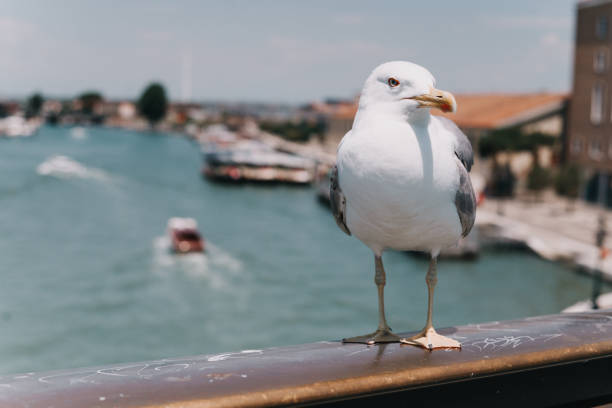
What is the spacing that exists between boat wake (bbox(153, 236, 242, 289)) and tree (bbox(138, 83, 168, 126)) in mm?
88670

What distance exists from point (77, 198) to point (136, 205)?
12.6 feet

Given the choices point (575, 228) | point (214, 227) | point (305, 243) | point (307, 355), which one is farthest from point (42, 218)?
point (307, 355)

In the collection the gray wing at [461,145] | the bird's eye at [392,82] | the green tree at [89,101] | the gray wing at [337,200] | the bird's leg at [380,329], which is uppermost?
the bird's eye at [392,82]

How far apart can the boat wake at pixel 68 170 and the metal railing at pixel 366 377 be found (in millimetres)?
43821

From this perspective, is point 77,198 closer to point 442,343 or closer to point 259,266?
point 259,266

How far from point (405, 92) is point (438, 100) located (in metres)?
0.11

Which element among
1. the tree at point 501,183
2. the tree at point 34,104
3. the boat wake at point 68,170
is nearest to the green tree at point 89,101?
the tree at point 34,104

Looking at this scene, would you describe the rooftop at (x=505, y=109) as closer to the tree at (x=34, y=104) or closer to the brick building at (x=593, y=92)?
the brick building at (x=593, y=92)

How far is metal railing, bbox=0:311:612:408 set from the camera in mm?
1425

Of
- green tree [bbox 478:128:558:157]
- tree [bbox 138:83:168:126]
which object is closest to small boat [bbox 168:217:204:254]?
green tree [bbox 478:128:558:157]

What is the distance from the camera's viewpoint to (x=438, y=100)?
1.76 m

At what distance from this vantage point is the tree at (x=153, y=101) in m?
109

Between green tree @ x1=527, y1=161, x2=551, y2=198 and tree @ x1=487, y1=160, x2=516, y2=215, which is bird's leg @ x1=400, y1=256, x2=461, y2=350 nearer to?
green tree @ x1=527, y1=161, x2=551, y2=198

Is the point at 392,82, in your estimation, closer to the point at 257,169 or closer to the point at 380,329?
the point at 380,329
